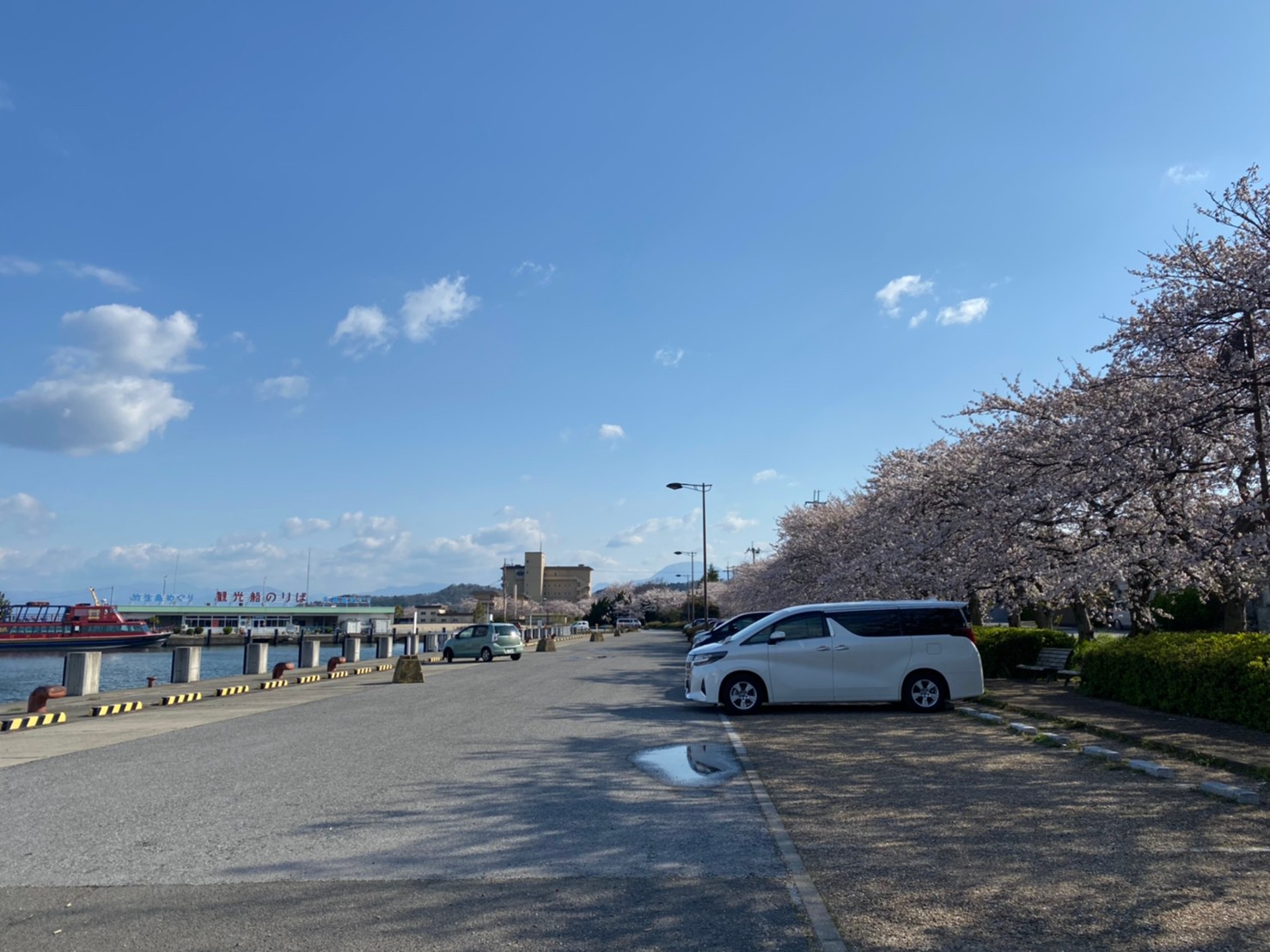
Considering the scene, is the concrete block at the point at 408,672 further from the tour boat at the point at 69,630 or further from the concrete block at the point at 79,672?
the tour boat at the point at 69,630

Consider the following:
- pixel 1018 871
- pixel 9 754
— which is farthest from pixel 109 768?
pixel 1018 871

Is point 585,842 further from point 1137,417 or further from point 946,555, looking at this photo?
point 946,555

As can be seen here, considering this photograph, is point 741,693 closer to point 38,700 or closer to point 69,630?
point 38,700

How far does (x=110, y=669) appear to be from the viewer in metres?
52.8

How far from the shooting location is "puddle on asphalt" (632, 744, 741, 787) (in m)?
9.52

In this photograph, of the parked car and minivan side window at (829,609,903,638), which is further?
the parked car

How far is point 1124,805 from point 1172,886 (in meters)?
2.51

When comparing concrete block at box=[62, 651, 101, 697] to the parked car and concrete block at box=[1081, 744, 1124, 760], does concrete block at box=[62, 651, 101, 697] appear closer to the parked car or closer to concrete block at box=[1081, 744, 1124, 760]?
the parked car

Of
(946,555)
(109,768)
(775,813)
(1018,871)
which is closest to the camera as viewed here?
(1018,871)

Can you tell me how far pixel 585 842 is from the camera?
6.89 meters

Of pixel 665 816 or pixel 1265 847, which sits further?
pixel 665 816

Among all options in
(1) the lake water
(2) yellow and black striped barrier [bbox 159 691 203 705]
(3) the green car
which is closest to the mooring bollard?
(2) yellow and black striped barrier [bbox 159 691 203 705]

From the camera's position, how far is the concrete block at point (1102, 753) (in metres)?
10.1

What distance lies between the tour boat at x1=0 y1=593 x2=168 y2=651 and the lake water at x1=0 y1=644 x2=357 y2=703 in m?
0.87
